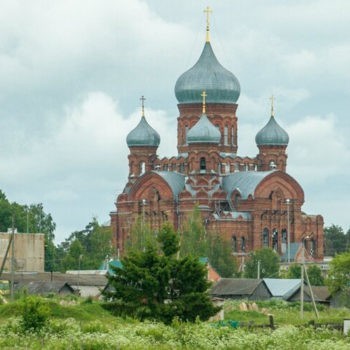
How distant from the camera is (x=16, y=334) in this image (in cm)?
4072

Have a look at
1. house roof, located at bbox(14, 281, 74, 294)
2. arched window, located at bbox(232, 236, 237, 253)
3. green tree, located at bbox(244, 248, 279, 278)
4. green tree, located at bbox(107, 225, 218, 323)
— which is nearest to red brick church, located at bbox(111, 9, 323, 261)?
arched window, located at bbox(232, 236, 237, 253)

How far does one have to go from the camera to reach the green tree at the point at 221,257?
86.5 meters

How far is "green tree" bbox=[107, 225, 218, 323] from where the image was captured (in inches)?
1912

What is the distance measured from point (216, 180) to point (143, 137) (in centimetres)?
640

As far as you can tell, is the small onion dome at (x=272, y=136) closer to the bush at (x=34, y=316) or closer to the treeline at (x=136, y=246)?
the treeline at (x=136, y=246)

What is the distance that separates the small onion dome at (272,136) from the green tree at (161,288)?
47651 millimetres

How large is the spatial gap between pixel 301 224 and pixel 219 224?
568cm

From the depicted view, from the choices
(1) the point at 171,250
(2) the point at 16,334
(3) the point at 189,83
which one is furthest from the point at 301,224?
(2) the point at 16,334

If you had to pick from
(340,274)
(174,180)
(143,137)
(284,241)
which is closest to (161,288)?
(340,274)

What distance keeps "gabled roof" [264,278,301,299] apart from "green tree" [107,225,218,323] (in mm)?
20897

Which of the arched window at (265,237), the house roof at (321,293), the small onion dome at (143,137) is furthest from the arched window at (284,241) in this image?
the house roof at (321,293)

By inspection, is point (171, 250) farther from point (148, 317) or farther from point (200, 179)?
point (200, 179)

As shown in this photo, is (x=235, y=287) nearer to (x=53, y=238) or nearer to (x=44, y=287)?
(x=44, y=287)

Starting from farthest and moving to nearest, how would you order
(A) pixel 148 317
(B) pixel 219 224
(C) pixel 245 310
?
(B) pixel 219 224, (C) pixel 245 310, (A) pixel 148 317
